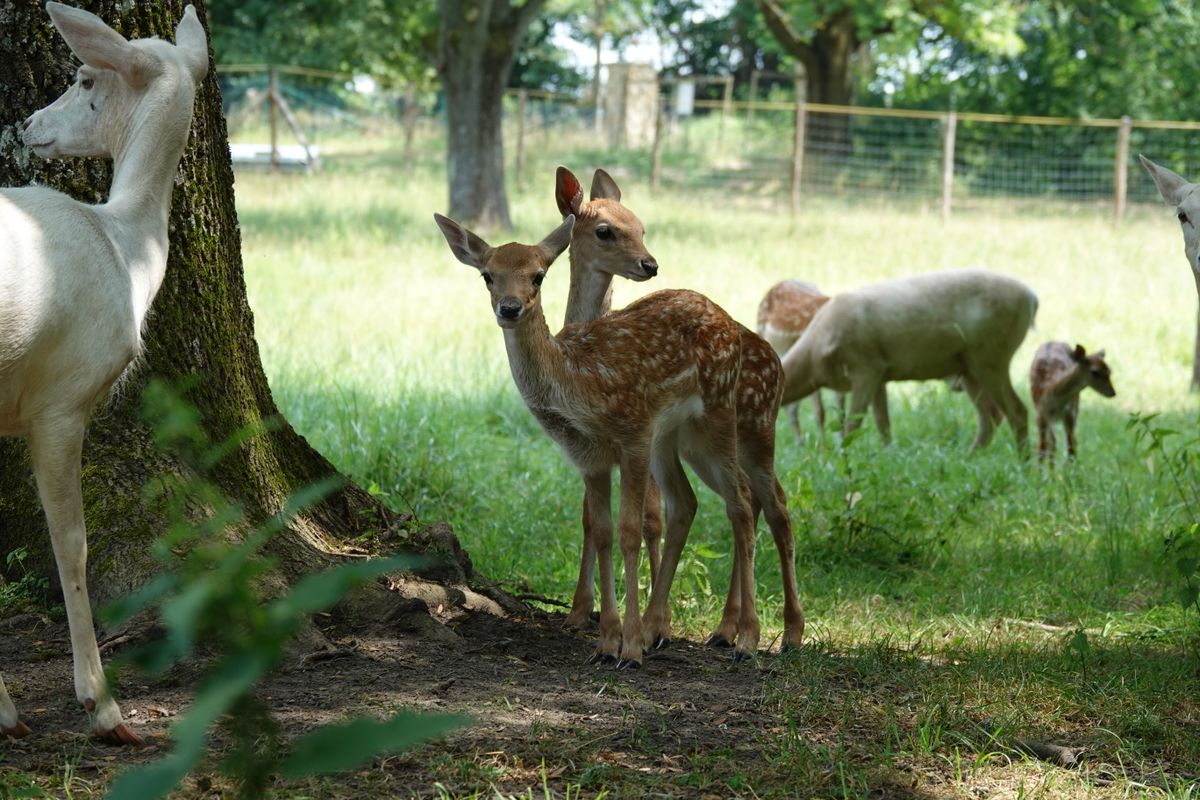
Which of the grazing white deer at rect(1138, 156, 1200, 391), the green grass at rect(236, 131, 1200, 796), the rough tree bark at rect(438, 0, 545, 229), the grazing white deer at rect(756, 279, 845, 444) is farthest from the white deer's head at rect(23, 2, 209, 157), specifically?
the rough tree bark at rect(438, 0, 545, 229)

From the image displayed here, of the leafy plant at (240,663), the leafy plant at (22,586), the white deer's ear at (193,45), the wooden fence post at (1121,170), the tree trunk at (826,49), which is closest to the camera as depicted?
the leafy plant at (240,663)

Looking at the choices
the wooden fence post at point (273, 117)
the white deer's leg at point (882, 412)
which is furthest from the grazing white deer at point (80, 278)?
the wooden fence post at point (273, 117)

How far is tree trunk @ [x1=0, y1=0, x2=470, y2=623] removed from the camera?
4492 mm

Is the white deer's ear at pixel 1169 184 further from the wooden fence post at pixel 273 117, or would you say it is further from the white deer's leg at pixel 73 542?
the wooden fence post at pixel 273 117

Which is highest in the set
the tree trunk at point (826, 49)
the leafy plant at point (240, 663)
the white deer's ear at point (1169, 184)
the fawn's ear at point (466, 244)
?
the tree trunk at point (826, 49)

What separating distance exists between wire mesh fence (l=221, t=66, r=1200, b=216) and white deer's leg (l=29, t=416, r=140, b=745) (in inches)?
832

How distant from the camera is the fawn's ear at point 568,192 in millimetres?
5941

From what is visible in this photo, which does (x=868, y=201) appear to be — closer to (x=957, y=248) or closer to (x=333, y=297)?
(x=957, y=248)

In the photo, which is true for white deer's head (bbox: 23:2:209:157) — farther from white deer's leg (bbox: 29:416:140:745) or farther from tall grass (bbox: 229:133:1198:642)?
tall grass (bbox: 229:133:1198:642)

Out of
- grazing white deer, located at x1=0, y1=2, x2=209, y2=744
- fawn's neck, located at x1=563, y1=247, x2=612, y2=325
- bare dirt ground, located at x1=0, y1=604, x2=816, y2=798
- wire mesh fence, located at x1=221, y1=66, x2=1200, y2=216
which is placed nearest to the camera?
bare dirt ground, located at x1=0, y1=604, x2=816, y2=798

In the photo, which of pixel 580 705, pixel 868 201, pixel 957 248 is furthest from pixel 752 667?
pixel 868 201

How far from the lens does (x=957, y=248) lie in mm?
19266

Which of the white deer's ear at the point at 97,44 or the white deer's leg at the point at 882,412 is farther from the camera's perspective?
the white deer's leg at the point at 882,412

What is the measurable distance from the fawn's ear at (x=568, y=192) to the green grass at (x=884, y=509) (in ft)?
5.52
